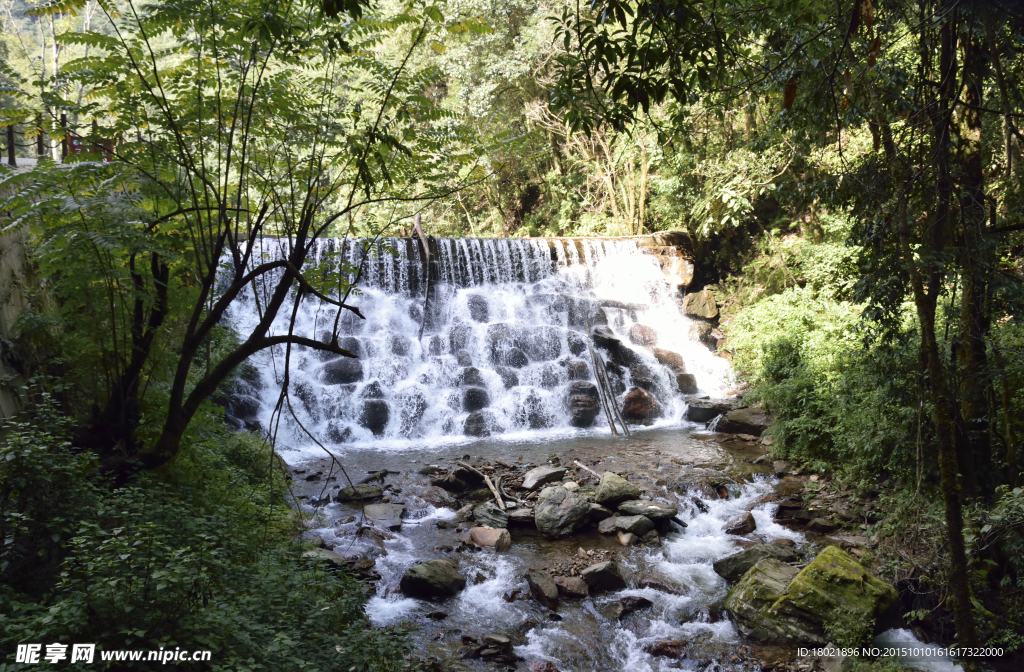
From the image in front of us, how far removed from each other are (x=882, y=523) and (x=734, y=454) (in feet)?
12.2

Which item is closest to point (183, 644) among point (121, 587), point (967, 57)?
point (121, 587)

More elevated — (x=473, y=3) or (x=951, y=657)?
(x=473, y=3)

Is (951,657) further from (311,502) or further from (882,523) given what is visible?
(311,502)

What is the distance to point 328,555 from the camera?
598 centimetres

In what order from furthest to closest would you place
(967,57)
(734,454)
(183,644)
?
(734,454) < (967,57) < (183,644)

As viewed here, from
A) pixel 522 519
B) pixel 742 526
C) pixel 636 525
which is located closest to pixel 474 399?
pixel 522 519

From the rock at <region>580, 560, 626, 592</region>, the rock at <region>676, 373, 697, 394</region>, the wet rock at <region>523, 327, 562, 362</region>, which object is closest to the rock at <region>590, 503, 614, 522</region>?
the rock at <region>580, 560, 626, 592</region>

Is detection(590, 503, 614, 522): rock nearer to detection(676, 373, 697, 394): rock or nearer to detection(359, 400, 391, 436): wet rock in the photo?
detection(359, 400, 391, 436): wet rock

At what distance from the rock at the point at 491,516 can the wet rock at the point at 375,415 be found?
4504 millimetres

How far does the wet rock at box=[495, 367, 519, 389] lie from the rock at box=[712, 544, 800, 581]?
7.02m

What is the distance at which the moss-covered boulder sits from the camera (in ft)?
16.2

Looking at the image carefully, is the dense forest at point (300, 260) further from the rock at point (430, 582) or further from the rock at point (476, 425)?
the rock at point (476, 425)

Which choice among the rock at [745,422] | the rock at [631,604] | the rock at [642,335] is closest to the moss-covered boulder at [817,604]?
the rock at [631,604]

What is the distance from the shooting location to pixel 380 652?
12.4ft
